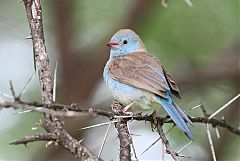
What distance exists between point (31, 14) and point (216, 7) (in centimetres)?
344

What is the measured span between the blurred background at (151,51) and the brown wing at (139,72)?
1.89 meters

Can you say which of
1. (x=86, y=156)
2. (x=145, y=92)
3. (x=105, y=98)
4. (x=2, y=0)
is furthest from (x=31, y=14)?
(x=2, y=0)

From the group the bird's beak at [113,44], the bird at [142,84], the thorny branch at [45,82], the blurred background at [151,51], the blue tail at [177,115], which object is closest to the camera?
the thorny branch at [45,82]

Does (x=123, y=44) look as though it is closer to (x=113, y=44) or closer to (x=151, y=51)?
(x=113, y=44)

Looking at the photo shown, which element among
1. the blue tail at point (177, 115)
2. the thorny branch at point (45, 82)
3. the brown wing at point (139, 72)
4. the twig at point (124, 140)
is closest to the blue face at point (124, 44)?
the brown wing at point (139, 72)

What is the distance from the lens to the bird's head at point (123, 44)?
4242 millimetres

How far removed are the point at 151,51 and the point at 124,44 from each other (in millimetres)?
1535

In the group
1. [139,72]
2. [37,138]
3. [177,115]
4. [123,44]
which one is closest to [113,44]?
[123,44]

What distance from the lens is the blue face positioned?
4.25 metres

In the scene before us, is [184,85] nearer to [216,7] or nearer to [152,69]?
[216,7]

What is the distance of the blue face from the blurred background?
139cm

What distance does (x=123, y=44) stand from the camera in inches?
169

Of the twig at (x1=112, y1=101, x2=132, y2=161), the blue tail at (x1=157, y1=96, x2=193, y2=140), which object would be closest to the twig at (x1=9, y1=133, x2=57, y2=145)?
the twig at (x1=112, y1=101, x2=132, y2=161)

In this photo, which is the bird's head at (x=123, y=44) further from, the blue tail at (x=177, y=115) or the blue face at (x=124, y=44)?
the blue tail at (x=177, y=115)
